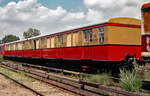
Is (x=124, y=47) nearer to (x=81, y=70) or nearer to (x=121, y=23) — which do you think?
(x=121, y=23)

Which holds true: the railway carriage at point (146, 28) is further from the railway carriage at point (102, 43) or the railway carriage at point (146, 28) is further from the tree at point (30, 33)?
the tree at point (30, 33)

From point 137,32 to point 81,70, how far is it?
432 cm

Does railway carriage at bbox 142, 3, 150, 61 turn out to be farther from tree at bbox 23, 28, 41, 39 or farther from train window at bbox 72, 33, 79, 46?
tree at bbox 23, 28, 41, 39

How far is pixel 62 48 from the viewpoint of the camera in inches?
571

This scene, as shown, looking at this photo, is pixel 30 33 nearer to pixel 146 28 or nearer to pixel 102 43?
pixel 102 43

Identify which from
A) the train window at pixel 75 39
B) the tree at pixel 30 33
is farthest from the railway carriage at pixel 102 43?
the tree at pixel 30 33

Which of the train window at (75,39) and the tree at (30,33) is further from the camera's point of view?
the tree at (30,33)

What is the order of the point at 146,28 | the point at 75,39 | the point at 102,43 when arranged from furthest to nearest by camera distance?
the point at 75,39 < the point at 102,43 < the point at 146,28

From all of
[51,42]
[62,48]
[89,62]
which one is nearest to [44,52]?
[51,42]

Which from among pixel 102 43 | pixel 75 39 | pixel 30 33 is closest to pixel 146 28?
pixel 102 43

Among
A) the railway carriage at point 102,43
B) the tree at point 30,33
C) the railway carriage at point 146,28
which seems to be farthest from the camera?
the tree at point 30,33

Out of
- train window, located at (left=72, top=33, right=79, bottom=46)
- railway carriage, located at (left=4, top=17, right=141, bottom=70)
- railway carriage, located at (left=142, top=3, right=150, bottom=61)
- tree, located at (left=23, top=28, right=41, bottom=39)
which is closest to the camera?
railway carriage, located at (left=142, top=3, right=150, bottom=61)

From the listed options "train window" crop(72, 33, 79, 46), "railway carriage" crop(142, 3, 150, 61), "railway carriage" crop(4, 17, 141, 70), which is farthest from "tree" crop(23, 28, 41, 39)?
"railway carriage" crop(142, 3, 150, 61)

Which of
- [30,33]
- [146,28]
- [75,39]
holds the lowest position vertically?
[146,28]
